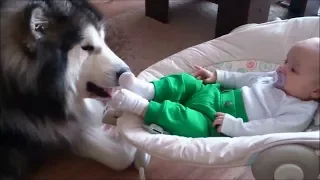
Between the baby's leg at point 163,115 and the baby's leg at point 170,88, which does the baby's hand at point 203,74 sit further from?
the baby's leg at point 163,115

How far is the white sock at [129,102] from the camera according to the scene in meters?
1.28

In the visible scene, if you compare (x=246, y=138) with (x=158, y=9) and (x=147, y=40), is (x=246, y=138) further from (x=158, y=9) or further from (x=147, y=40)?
(x=158, y=9)

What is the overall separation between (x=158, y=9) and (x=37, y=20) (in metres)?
1.24

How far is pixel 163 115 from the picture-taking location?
1.29 m

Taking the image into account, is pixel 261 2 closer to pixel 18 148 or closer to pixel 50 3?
pixel 50 3

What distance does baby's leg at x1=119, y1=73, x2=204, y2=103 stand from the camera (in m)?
1.38

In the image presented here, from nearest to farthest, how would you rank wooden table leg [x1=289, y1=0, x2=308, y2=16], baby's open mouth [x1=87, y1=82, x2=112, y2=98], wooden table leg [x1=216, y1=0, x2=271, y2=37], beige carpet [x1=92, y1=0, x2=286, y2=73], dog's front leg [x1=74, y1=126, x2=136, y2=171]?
1. baby's open mouth [x1=87, y1=82, x2=112, y2=98]
2. dog's front leg [x1=74, y1=126, x2=136, y2=171]
3. wooden table leg [x1=216, y1=0, x2=271, y2=37]
4. beige carpet [x1=92, y1=0, x2=286, y2=73]
5. wooden table leg [x1=289, y1=0, x2=308, y2=16]

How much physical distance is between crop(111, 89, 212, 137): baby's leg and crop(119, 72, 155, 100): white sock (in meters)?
0.03

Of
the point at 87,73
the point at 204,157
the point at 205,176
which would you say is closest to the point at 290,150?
the point at 204,157

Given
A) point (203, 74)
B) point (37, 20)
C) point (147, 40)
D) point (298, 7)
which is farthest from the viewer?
point (298, 7)

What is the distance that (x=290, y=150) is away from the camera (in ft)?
3.30

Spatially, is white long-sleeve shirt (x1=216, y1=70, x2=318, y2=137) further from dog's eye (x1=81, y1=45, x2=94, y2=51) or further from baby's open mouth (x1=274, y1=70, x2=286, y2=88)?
dog's eye (x1=81, y1=45, x2=94, y2=51)

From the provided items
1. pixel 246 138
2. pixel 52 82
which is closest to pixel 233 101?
pixel 246 138

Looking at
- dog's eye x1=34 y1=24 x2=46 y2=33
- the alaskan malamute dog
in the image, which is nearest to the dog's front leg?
the alaskan malamute dog
